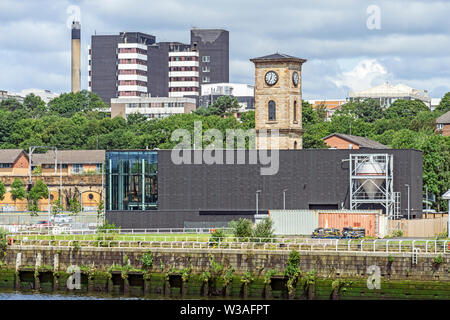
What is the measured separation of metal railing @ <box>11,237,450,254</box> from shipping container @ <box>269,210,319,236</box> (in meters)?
13.9

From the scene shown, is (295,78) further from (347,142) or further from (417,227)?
(347,142)

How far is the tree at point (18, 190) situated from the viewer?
16138cm

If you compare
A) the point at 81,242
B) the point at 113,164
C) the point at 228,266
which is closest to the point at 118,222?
the point at 113,164

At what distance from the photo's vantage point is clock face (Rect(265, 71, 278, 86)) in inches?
4840

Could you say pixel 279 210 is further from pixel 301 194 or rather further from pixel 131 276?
pixel 131 276

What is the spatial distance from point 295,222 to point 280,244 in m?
20.5

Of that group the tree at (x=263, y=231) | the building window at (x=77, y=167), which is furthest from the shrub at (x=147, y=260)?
the building window at (x=77, y=167)

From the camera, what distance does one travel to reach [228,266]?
3241 inches

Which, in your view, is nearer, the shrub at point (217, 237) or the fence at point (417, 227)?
the shrub at point (217, 237)

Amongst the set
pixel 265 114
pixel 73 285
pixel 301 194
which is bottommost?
pixel 73 285

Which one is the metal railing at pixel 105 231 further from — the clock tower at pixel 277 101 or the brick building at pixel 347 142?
the brick building at pixel 347 142

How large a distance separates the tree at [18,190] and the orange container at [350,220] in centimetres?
7079

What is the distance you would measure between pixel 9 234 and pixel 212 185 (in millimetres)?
26372

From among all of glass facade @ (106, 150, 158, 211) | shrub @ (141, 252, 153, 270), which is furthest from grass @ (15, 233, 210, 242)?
glass facade @ (106, 150, 158, 211)
